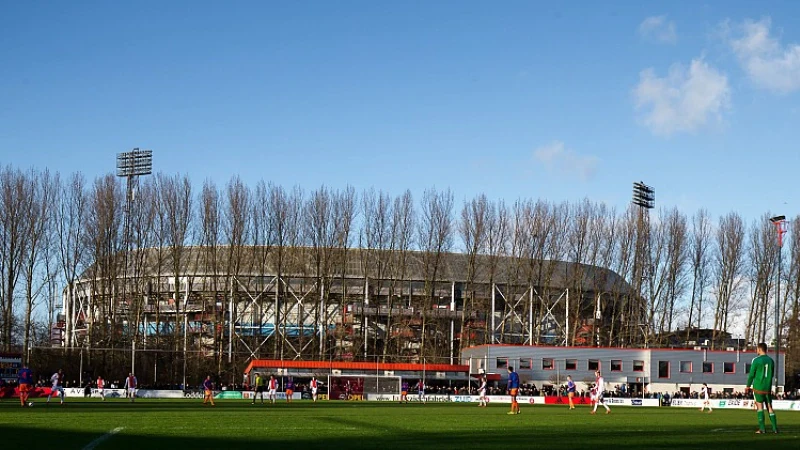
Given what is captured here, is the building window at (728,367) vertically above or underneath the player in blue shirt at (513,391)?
→ underneath

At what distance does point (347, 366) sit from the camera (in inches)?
3686

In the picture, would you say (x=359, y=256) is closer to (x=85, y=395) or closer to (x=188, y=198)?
(x=188, y=198)

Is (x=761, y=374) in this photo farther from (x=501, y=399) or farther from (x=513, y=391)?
(x=501, y=399)

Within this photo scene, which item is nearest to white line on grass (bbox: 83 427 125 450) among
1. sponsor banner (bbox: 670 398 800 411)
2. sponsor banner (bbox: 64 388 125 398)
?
sponsor banner (bbox: 64 388 125 398)

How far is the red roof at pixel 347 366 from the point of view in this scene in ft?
298

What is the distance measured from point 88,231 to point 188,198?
10399mm

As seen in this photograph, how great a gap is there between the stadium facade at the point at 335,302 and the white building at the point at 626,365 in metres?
8.28

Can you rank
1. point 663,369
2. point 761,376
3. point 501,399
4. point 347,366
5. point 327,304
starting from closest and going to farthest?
point 761,376 < point 501,399 < point 347,366 < point 663,369 < point 327,304

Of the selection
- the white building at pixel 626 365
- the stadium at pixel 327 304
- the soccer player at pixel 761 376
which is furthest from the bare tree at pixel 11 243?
the soccer player at pixel 761 376

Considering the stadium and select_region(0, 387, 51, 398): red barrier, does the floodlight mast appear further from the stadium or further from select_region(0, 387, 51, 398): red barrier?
select_region(0, 387, 51, 398): red barrier

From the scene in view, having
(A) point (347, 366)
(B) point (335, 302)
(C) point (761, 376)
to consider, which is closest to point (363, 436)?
(C) point (761, 376)

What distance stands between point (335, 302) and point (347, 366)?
1393cm

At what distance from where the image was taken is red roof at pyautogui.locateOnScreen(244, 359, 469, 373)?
298 ft

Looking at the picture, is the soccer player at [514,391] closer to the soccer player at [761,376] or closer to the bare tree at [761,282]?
the soccer player at [761,376]
